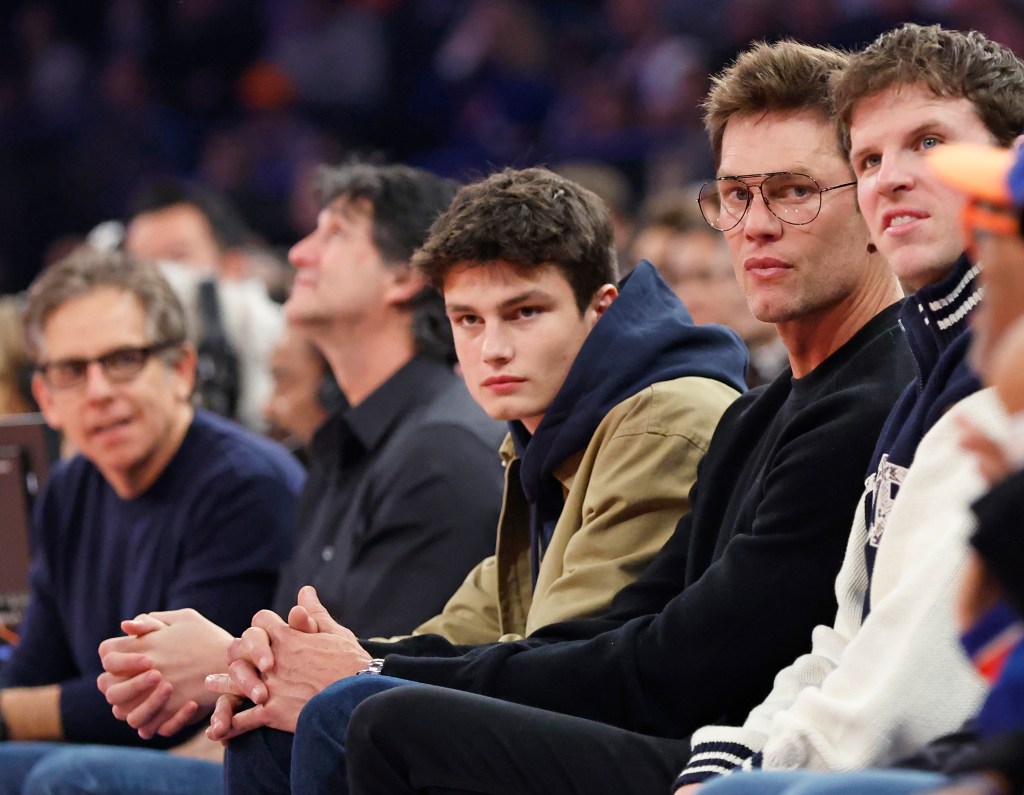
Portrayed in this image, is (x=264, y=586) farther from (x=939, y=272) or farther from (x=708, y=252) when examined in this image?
(x=708, y=252)

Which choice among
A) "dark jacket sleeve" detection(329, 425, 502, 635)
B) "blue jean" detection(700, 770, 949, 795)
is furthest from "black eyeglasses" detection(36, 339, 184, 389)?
"blue jean" detection(700, 770, 949, 795)

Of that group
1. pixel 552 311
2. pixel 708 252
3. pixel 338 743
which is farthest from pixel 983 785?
pixel 708 252

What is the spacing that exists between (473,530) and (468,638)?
366mm

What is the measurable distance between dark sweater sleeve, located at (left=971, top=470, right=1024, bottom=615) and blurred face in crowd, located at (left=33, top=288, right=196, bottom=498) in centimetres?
295

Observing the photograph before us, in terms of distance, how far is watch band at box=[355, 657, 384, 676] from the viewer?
9.30 feet

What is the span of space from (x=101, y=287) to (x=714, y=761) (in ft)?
8.48

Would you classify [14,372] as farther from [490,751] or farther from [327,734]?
[490,751]

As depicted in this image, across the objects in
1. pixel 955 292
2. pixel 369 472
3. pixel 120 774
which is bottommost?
pixel 120 774

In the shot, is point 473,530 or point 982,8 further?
point 982,8

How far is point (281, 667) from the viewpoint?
295 cm

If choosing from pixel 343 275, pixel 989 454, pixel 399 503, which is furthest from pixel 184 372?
→ pixel 989 454

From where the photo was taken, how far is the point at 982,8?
27.0 ft

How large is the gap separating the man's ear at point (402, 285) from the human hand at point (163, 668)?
3.71 feet

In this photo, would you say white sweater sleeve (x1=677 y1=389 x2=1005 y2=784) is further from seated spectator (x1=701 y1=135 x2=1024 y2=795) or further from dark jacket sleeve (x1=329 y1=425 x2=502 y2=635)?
dark jacket sleeve (x1=329 y1=425 x2=502 y2=635)
